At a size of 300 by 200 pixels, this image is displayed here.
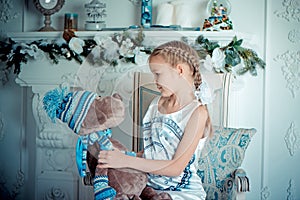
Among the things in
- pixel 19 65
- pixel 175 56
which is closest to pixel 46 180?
pixel 19 65

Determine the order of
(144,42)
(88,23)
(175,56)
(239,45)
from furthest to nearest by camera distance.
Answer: (88,23)
(239,45)
(144,42)
(175,56)

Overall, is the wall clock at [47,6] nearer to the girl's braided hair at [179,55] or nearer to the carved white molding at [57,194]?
the carved white molding at [57,194]

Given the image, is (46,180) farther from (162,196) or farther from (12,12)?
(162,196)

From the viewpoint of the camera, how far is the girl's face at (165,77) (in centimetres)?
121

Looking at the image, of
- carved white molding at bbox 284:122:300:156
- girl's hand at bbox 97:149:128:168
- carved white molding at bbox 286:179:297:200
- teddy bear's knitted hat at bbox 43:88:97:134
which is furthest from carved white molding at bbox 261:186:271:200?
teddy bear's knitted hat at bbox 43:88:97:134

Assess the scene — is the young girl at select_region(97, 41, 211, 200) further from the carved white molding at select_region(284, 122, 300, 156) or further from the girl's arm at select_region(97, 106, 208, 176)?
the carved white molding at select_region(284, 122, 300, 156)

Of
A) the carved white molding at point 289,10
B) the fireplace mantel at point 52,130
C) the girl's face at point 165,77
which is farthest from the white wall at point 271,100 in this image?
the girl's face at point 165,77

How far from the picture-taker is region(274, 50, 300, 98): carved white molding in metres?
2.35

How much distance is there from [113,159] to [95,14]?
1.31 metres

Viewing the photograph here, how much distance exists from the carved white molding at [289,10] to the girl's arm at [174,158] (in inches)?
50.7

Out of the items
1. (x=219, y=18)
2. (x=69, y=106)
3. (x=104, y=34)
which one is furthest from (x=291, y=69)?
(x=69, y=106)

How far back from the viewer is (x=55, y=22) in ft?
8.50

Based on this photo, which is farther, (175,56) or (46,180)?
(46,180)

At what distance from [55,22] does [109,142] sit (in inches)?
61.0
